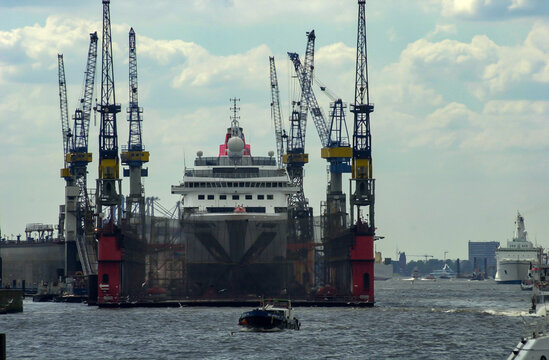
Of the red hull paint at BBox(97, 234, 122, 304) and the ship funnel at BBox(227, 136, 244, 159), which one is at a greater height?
the ship funnel at BBox(227, 136, 244, 159)

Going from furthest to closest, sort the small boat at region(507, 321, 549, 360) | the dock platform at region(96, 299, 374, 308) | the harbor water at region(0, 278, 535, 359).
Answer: the dock platform at region(96, 299, 374, 308), the harbor water at region(0, 278, 535, 359), the small boat at region(507, 321, 549, 360)

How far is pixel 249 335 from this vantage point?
270 feet

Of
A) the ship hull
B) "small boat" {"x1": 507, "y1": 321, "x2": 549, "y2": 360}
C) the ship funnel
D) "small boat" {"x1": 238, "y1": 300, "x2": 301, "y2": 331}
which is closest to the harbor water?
"small boat" {"x1": 238, "y1": 300, "x2": 301, "y2": 331}

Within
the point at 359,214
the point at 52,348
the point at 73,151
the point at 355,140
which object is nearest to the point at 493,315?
the point at 359,214

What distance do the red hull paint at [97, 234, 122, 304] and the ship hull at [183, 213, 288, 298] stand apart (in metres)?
7.15

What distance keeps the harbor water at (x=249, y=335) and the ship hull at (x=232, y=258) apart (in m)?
2.51

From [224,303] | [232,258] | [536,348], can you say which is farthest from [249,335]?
[536,348]

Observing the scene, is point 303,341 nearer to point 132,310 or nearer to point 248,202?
point 132,310

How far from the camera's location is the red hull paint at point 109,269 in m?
115

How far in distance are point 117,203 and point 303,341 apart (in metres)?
55.4

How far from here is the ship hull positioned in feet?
366

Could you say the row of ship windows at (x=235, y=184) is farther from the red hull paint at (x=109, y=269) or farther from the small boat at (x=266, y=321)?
the small boat at (x=266, y=321)

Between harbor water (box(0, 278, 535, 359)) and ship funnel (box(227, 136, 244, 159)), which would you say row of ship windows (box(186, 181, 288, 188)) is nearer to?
ship funnel (box(227, 136, 244, 159))

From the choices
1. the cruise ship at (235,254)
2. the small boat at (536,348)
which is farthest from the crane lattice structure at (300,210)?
the small boat at (536,348)
